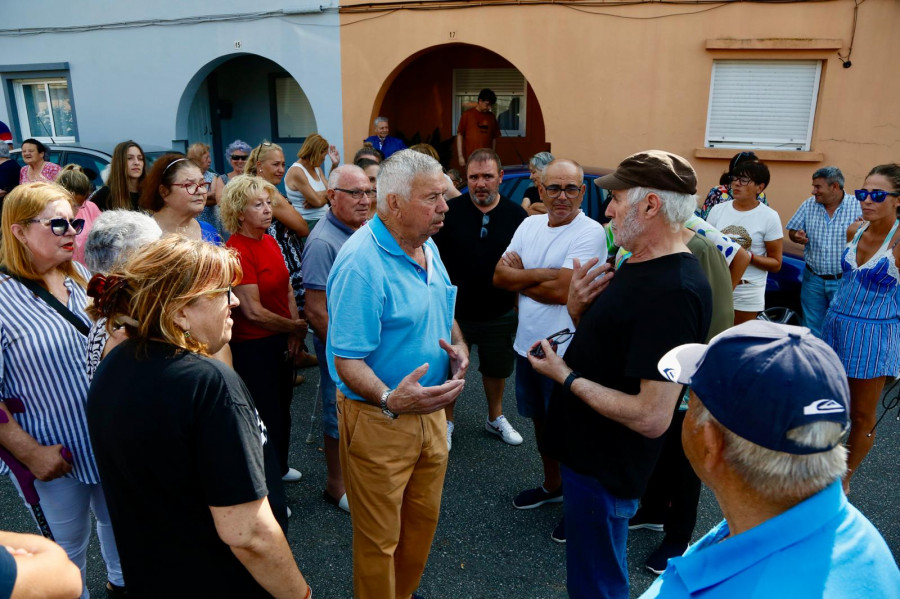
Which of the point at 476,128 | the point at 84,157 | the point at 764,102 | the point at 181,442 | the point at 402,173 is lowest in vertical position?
the point at 181,442

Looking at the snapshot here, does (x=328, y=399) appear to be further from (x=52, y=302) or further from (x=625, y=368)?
(x=625, y=368)

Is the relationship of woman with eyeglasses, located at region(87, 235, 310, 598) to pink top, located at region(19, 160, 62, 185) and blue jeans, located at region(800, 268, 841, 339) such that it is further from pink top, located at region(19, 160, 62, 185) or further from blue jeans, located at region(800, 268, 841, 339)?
pink top, located at region(19, 160, 62, 185)

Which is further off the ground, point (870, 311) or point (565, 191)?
point (565, 191)

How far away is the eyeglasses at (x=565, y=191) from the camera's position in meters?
3.26

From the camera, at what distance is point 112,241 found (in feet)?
7.77

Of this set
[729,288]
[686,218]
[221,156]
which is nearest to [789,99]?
[729,288]

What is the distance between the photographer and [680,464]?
3.02 metres

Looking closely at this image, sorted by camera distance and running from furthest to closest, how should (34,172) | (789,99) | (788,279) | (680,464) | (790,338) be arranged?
(789,99) → (34,172) → (788,279) → (680,464) → (790,338)

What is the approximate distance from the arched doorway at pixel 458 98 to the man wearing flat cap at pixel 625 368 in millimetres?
9109

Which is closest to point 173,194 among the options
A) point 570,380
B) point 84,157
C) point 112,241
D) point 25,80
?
point 112,241

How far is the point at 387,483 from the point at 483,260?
6.90 feet

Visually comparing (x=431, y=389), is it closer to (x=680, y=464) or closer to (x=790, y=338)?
(x=790, y=338)

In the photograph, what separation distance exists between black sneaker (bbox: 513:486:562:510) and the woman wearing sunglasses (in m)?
1.79

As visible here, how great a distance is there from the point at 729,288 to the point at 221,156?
39.4ft
